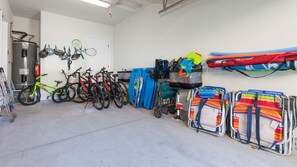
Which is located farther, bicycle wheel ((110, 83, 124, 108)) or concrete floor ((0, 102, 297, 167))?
bicycle wheel ((110, 83, 124, 108))

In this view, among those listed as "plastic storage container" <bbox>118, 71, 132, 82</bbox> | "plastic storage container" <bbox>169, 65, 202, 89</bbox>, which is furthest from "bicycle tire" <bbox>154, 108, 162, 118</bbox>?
"plastic storage container" <bbox>118, 71, 132, 82</bbox>

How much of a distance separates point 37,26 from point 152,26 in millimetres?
4387

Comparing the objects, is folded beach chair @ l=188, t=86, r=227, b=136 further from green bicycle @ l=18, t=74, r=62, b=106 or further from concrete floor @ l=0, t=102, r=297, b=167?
green bicycle @ l=18, t=74, r=62, b=106

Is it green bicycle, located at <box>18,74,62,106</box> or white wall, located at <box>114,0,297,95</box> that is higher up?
white wall, located at <box>114,0,297,95</box>

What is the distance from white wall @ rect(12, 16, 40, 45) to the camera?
503 centimetres

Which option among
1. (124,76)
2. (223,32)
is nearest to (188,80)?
(223,32)

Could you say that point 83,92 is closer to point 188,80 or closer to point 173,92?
point 173,92

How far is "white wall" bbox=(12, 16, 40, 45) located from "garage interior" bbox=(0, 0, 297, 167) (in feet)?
0.43

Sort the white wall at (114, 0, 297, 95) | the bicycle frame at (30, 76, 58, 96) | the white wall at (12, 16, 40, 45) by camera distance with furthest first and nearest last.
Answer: the white wall at (12, 16, 40, 45)
the bicycle frame at (30, 76, 58, 96)
the white wall at (114, 0, 297, 95)

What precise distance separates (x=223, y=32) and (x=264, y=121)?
1644 mm

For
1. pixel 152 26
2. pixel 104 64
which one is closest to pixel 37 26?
pixel 104 64

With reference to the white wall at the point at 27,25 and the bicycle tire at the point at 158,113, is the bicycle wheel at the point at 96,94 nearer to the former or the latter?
the bicycle tire at the point at 158,113

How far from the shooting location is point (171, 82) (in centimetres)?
302

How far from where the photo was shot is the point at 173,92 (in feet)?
11.1
